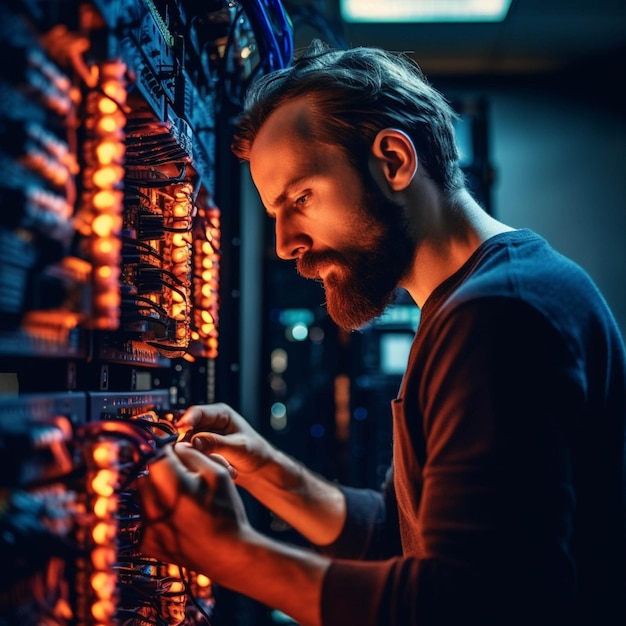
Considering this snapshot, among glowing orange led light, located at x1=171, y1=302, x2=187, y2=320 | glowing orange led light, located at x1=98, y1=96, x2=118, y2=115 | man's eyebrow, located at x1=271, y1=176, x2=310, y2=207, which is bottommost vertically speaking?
glowing orange led light, located at x1=171, y1=302, x2=187, y2=320

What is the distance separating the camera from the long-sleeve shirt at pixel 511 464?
0.74m

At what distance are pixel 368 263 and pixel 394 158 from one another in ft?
0.70

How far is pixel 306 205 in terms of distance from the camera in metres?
1.22

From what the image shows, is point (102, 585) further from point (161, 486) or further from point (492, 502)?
point (492, 502)

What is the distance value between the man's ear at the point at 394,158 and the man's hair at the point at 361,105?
2 centimetres

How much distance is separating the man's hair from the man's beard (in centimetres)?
10

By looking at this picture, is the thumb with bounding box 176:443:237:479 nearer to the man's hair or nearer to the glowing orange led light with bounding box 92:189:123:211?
the glowing orange led light with bounding box 92:189:123:211

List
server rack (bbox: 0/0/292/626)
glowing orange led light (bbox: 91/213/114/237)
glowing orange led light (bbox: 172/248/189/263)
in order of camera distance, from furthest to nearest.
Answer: glowing orange led light (bbox: 172/248/189/263)
glowing orange led light (bbox: 91/213/114/237)
server rack (bbox: 0/0/292/626)

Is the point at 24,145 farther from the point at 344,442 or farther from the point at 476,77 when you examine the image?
the point at 476,77

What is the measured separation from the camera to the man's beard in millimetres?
1188

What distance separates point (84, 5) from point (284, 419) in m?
2.39

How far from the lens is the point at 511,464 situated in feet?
2.49

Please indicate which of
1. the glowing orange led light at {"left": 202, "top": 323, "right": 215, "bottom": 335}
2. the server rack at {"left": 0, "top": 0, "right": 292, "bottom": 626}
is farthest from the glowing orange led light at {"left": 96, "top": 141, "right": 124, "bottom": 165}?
the glowing orange led light at {"left": 202, "top": 323, "right": 215, "bottom": 335}

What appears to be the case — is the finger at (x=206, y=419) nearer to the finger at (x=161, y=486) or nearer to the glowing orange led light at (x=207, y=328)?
the glowing orange led light at (x=207, y=328)
